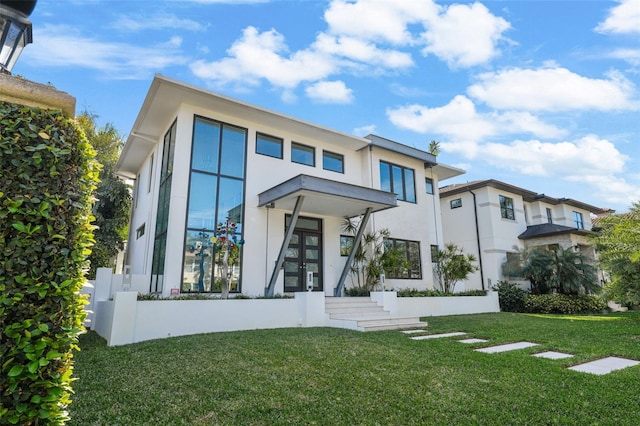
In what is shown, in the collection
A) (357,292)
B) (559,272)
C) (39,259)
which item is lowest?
(357,292)

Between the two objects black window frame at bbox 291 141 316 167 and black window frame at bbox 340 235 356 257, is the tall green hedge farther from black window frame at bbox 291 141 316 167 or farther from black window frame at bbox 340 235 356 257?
black window frame at bbox 340 235 356 257

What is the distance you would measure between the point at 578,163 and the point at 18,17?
22.5 meters

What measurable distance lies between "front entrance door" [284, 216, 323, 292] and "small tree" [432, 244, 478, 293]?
202 inches

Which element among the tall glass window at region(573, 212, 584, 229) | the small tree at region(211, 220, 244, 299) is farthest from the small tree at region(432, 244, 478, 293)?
the tall glass window at region(573, 212, 584, 229)

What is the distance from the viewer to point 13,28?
2.52 m

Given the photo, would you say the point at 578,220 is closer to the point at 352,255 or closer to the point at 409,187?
the point at 409,187

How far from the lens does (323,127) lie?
11.4 m

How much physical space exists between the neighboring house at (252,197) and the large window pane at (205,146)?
3 cm

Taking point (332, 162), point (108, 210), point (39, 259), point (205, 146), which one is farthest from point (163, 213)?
point (39, 259)

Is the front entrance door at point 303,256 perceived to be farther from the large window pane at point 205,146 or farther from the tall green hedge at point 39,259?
the tall green hedge at point 39,259

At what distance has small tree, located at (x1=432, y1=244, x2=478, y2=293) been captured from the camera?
43.3 ft

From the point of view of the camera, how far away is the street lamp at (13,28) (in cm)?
244

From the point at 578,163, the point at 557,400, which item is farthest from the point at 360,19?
the point at 578,163

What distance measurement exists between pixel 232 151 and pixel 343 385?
8.06m
